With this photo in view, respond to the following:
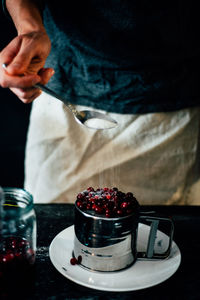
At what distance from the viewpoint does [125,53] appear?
4.47 ft

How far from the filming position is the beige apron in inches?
60.7

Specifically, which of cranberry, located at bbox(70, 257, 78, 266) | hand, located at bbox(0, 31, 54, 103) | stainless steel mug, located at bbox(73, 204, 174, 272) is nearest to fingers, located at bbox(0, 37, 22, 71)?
hand, located at bbox(0, 31, 54, 103)

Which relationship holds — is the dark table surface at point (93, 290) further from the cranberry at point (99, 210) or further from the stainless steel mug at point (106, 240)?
the cranberry at point (99, 210)

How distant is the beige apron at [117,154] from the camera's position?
5.06 ft

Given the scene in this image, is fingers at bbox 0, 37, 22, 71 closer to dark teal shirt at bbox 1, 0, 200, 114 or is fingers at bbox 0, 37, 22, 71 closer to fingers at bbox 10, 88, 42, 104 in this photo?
fingers at bbox 10, 88, 42, 104

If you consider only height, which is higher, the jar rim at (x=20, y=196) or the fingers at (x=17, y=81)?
the fingers at (x=17, y=81)

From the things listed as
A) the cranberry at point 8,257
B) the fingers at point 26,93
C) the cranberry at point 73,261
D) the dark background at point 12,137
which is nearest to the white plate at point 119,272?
the cranberry at point 73,261

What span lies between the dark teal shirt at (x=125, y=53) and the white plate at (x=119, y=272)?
667mm

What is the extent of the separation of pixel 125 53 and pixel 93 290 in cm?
90

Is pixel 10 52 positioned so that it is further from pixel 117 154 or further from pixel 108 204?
pixel 117 154

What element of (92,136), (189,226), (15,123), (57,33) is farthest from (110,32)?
(15,123)

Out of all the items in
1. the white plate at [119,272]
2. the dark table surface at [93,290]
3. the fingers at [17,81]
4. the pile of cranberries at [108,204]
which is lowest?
the dark table surface at [93,290]

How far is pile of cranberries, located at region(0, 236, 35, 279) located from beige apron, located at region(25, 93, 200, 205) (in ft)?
2.32

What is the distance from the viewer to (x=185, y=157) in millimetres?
1611
